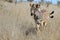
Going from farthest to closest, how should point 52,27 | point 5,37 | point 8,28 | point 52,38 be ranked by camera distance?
point 52,27
point 8,28
point 52,38
point 5,37

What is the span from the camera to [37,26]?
9.80 m

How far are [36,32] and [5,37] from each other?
166 centimetres

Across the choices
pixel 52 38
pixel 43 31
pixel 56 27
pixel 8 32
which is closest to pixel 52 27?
pixel 56 27

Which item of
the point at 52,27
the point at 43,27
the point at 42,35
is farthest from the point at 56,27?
the point at 42,35

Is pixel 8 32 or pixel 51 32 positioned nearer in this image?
pixel 8 32

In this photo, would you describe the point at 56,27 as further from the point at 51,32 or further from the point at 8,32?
the point at 8,32

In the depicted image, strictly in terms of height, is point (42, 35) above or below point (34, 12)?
below

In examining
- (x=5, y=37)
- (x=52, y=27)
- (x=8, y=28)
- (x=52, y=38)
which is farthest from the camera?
(x=52, y=27)

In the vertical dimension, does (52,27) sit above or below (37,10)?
below

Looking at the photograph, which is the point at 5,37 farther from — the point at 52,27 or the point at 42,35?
the point at 52,27

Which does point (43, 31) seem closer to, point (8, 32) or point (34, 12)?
point (34, 12)

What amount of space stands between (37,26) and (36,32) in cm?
24

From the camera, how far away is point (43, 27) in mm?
10109

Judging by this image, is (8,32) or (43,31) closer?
(8,32)
